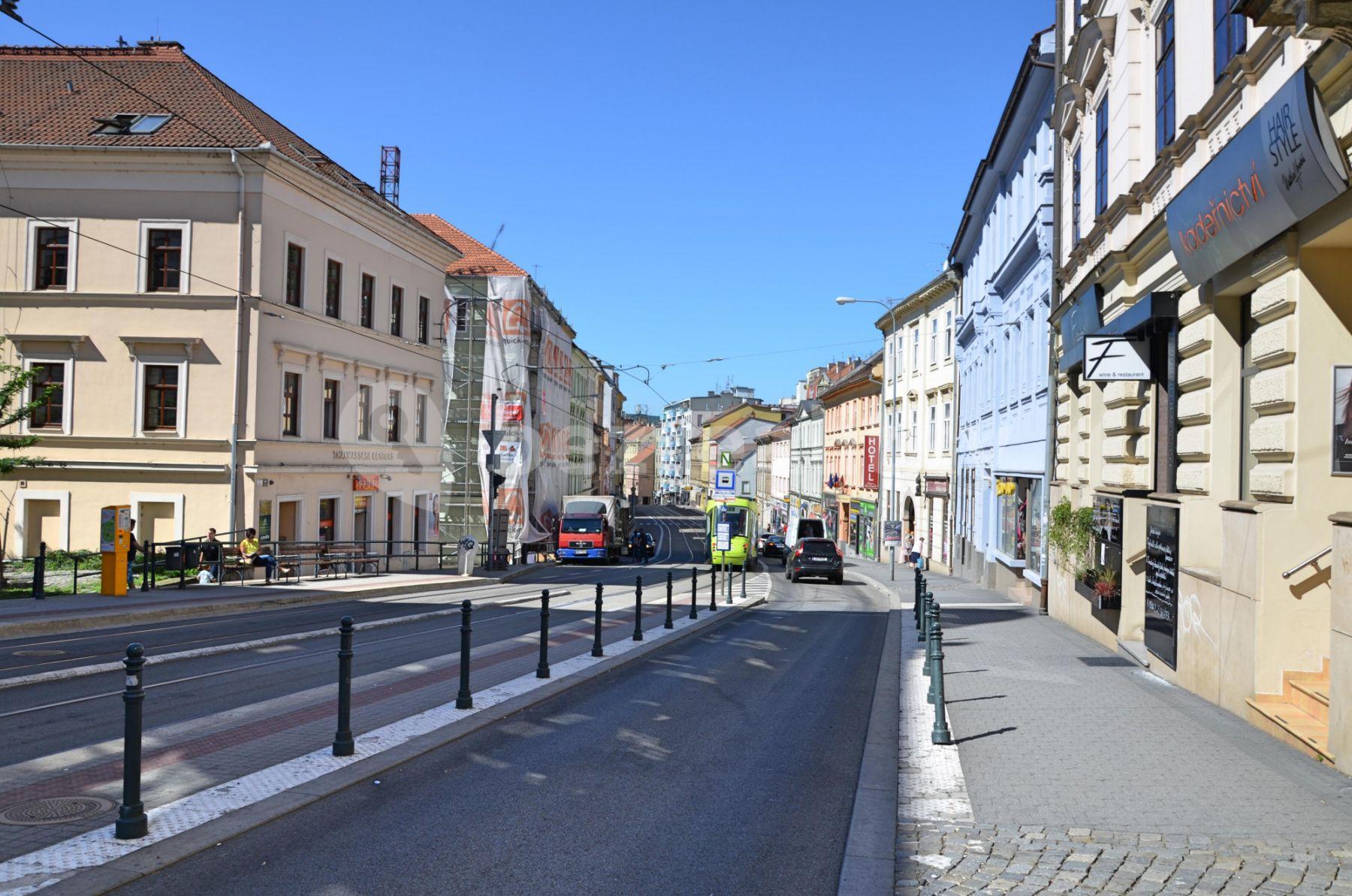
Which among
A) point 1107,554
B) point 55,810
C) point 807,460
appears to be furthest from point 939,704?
point 807,460

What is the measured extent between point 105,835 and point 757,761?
461 cm

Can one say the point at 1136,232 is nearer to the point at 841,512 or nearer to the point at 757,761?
the point at 757,761

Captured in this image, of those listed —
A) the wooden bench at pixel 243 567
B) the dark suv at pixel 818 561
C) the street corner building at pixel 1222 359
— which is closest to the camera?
the street corner building at pixel 1222 359

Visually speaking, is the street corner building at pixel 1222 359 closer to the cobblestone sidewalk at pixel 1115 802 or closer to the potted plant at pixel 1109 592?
the potted plant at pixel 1109 592

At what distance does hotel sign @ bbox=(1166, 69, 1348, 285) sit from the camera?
24.3 ft

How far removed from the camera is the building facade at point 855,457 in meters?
57.8

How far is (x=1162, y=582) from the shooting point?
482 inches

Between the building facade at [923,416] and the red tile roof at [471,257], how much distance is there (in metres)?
18.5

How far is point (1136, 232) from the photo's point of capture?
14.6m

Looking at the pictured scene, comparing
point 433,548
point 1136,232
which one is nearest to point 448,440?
point 433,548

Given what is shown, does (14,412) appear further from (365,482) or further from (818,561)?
(818,561)

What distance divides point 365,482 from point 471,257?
23.2 metres

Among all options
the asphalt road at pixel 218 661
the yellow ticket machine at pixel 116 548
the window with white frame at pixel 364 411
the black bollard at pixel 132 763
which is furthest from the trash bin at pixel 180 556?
the black bollard at pixel 132 763

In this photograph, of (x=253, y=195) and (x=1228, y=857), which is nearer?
(x=1228, y=857)
